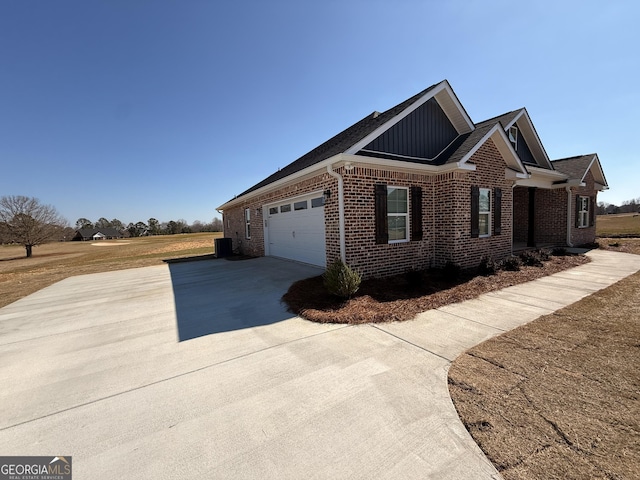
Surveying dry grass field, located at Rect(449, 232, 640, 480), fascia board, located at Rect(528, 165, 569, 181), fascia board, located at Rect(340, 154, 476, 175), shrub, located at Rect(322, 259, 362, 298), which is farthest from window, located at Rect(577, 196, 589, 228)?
shrub, located at Rect(322, 259, 362, 298)

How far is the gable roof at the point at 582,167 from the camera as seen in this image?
1305 centimetres

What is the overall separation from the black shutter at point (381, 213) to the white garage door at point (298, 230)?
183 centimetres

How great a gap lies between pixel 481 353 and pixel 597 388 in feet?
3.47

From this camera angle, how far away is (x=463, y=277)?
7.54m

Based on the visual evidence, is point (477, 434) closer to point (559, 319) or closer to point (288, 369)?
point (288, 369)

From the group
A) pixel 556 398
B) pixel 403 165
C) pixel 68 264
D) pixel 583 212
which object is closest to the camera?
pixel 556 398

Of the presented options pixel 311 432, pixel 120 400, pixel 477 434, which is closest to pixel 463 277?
pixel 477 434

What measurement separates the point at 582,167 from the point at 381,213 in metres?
13.2

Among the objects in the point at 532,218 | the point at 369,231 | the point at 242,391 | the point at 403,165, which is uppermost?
the point at 403,165

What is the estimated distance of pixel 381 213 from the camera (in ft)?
24.7

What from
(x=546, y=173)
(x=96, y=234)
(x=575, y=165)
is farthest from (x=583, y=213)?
(x=96, y=234)

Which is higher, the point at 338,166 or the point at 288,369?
the point at 338,166

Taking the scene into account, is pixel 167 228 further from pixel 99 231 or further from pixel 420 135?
pixel 420 135

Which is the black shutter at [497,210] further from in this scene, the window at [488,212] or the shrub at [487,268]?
the shrub at [487,268]
